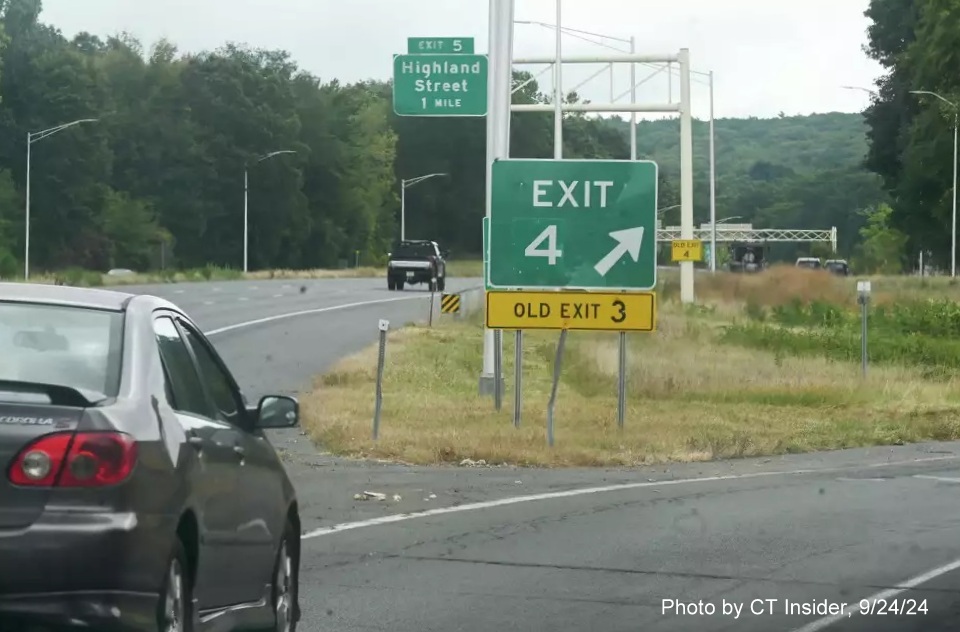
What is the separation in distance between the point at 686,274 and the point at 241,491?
50074mm

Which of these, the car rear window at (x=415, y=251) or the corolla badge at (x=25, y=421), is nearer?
the corolla badge at (x=25, y=421)

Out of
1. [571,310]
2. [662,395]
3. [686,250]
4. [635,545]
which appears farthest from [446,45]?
[635,545]

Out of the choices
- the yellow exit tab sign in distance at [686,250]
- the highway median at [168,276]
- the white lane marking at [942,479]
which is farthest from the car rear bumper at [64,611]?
the highway median at [168,276]

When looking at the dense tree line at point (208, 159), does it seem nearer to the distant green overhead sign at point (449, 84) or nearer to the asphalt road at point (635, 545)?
the distant green overhead sign at point (449, 84)

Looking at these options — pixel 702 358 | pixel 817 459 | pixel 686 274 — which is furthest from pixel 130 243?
pixel 817 459

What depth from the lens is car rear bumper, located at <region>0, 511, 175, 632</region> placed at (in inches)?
230

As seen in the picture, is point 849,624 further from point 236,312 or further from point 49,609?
point 236,312

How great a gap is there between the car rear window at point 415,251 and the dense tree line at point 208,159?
55.7 ft

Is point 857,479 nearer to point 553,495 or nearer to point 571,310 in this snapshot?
point 553,495

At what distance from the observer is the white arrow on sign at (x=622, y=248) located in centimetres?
2055

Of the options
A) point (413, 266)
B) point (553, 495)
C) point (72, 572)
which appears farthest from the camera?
point (413, 266)

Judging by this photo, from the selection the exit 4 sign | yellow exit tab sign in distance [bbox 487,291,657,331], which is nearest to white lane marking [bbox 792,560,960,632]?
yellow exit tab sign in distance [bbox 487,291,657,331]

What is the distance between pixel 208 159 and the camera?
11469 centimetres

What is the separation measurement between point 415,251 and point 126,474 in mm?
65071
